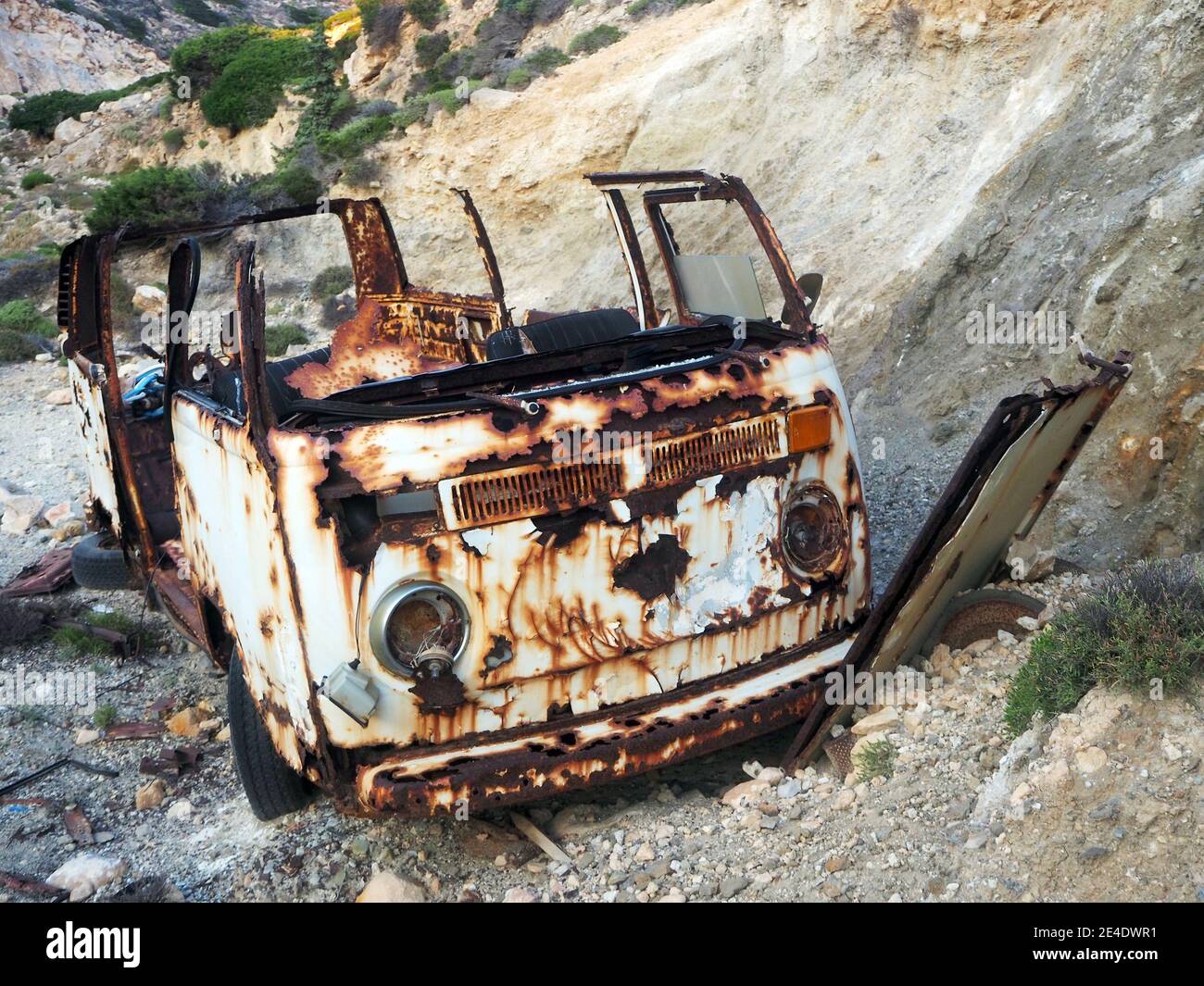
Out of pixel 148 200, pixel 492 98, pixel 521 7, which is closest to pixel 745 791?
pixel 492 98

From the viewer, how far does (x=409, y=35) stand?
84.8 ft

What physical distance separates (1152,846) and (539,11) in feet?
74.3

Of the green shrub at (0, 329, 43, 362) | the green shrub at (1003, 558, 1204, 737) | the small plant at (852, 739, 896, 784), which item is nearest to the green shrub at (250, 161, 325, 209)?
the green shrub at (0, 329, 43, 362)

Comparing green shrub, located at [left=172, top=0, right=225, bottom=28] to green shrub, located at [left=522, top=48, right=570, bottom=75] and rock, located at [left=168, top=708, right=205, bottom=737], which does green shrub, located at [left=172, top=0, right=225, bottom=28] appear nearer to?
green shrub, located at [left=522, top=48, right=570, bottom=75]

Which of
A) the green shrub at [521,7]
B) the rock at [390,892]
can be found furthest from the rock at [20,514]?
the green shrub at [521,7]

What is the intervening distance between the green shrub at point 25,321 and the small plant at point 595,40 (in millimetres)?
9502

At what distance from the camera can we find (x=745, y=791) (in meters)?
4.21

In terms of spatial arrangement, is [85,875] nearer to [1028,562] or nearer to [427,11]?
[1028,562]

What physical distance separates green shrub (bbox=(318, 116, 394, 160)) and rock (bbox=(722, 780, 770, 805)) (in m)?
17.7

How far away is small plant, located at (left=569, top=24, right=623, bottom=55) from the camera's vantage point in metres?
19.9

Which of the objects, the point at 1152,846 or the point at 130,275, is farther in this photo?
the point at 130,275

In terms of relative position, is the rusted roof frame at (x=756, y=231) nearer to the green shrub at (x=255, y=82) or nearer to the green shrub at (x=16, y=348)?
the green shrub at (x=16, y=348)

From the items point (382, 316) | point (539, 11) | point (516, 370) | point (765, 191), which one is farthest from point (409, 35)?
point (516, 370)
